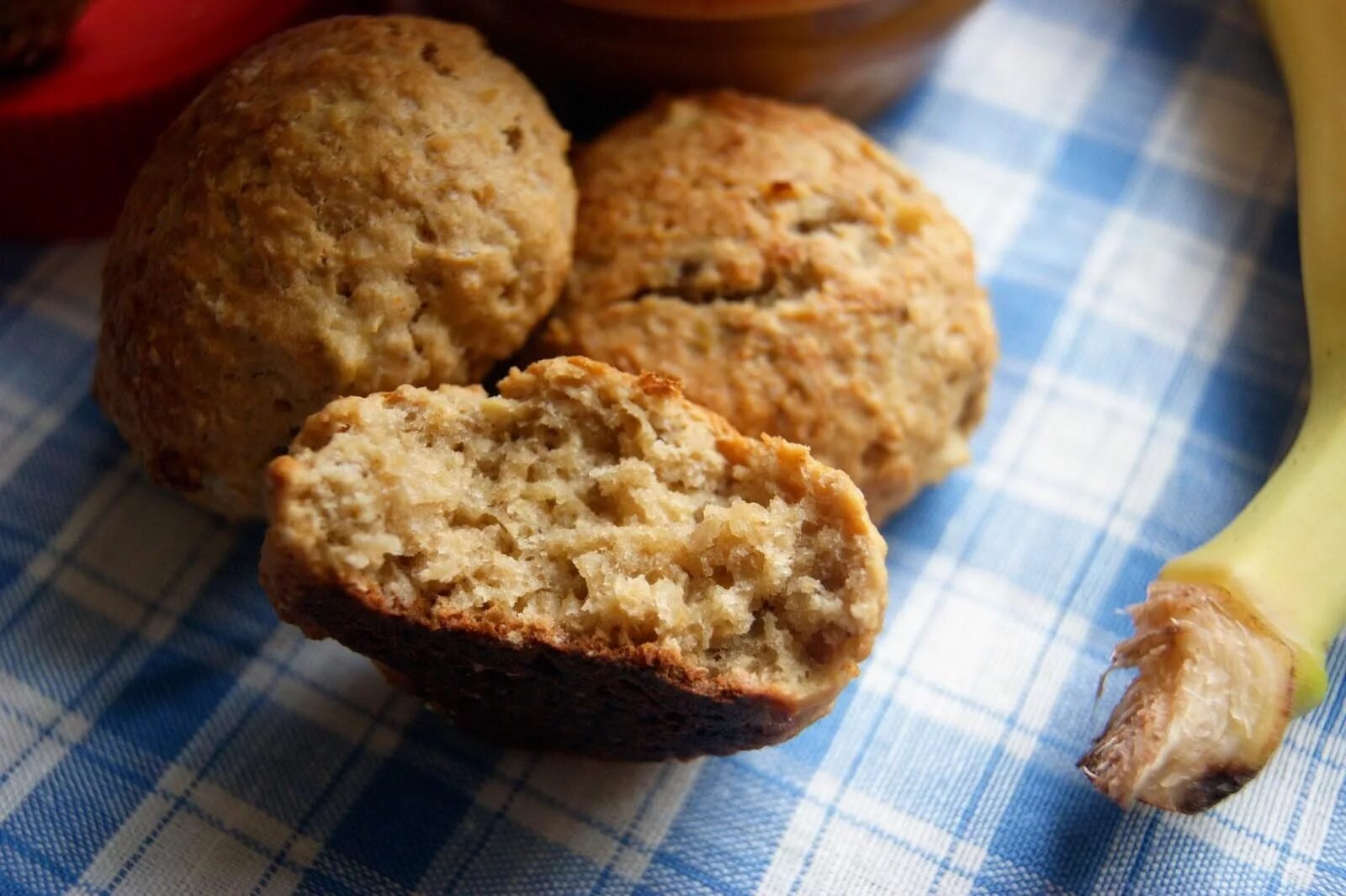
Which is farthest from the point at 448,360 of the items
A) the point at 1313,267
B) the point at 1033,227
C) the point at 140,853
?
the point at 1313,267

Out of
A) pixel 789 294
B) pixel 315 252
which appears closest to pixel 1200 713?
pixel 789 294

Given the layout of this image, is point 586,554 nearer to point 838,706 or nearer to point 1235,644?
point 838,706

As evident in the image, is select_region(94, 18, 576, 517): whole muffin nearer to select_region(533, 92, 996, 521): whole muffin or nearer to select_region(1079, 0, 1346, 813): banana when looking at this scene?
select_region(533, 92, 996, 521): whole muffin

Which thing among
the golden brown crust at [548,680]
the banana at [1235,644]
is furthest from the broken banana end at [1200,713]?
the golden brown crust at [548,680]

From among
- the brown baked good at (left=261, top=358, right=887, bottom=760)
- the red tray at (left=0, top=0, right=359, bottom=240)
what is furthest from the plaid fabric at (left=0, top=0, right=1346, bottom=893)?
the brown baked good at (left=261, top=358, right=887, bottom=760)

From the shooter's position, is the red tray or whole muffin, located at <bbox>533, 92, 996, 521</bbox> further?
the red tray

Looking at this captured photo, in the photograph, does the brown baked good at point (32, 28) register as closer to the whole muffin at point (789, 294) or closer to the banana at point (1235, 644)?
the whole muffin at point (789, 294)
